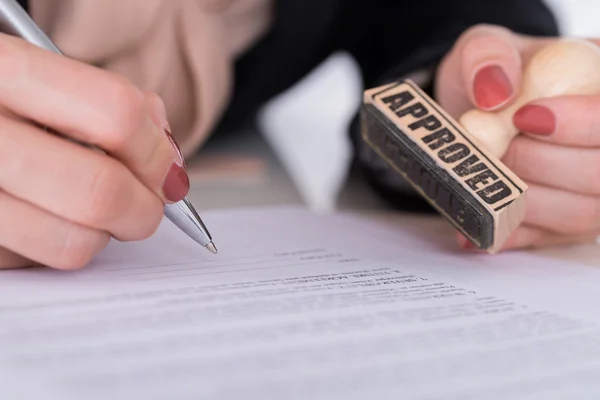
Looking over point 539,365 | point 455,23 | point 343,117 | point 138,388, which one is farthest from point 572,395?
point 343,117

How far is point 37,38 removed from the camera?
11.6 inches

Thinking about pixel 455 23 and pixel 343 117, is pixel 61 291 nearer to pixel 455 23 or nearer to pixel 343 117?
pixel 455 23

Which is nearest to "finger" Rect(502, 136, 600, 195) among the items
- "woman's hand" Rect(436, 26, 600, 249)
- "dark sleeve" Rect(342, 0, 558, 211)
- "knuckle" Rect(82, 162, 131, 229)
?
"woman's hand" Rect(436, 26, 600, 249)

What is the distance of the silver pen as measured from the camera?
29cm

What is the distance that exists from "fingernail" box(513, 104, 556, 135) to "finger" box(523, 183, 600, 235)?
37 mm

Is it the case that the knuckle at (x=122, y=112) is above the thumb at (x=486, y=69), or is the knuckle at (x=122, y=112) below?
above

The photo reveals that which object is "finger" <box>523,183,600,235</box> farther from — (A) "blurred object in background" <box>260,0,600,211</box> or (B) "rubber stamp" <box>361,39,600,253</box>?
(A) "blurred object in background" <box>260,0,600,211</box>

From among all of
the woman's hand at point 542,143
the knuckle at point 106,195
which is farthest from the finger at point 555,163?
the knuckle at point 106,195

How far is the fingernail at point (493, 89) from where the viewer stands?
0.34 meters

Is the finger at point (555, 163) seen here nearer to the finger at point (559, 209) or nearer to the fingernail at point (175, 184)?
the finger at point (559, 209)

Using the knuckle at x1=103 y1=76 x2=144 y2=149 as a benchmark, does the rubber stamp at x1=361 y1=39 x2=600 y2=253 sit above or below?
below

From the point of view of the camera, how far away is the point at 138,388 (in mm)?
192

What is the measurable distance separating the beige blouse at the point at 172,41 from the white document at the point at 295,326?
182mm

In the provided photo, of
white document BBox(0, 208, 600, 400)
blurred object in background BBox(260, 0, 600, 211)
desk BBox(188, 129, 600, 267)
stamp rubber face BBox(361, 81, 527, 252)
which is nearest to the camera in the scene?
white document BBox(0, 208, 600, 400)
